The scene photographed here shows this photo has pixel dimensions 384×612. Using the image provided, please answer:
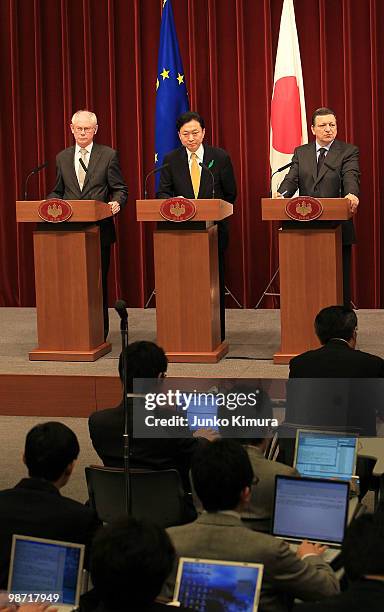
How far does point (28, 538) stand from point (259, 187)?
6.60 m

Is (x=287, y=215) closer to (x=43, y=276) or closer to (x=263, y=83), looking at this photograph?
(x=43, y=276)

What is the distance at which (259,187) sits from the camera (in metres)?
9.20

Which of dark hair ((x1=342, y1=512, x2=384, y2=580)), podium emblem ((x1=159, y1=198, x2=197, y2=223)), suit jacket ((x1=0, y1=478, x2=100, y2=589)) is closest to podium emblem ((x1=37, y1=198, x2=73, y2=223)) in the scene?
podium emblem ((x1=159, y1=198, x2=197, y2=223))

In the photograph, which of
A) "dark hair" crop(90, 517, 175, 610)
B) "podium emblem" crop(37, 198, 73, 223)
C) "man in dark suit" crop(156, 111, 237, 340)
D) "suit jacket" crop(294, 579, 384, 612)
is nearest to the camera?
"dark hair" crop(90, 517, 175, 610)

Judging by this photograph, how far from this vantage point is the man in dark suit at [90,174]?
22.3ft

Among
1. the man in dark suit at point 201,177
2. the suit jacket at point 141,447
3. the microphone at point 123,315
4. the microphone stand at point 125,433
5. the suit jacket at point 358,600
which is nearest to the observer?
the suit jacket at point 358,600

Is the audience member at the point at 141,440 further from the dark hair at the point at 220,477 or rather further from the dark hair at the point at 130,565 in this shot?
the dark hair at the point at 130,565

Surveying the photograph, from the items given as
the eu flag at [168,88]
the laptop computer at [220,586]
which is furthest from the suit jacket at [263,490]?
the eu flag at [168,88]

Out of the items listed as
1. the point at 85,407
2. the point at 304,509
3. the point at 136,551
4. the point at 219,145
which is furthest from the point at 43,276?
the point at 136,551

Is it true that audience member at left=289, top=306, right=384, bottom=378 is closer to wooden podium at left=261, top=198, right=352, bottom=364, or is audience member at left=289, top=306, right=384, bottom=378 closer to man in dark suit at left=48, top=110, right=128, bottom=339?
wooden podium at left=261, top=198, right=352, bottom=364

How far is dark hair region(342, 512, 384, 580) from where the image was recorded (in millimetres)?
2422

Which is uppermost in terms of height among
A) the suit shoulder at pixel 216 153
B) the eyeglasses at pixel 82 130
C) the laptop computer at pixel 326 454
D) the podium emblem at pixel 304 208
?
the eyeglasses at pixel 82 130

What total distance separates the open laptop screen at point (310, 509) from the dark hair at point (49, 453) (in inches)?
25.6

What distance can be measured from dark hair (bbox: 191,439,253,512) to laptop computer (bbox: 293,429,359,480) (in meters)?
0.79
